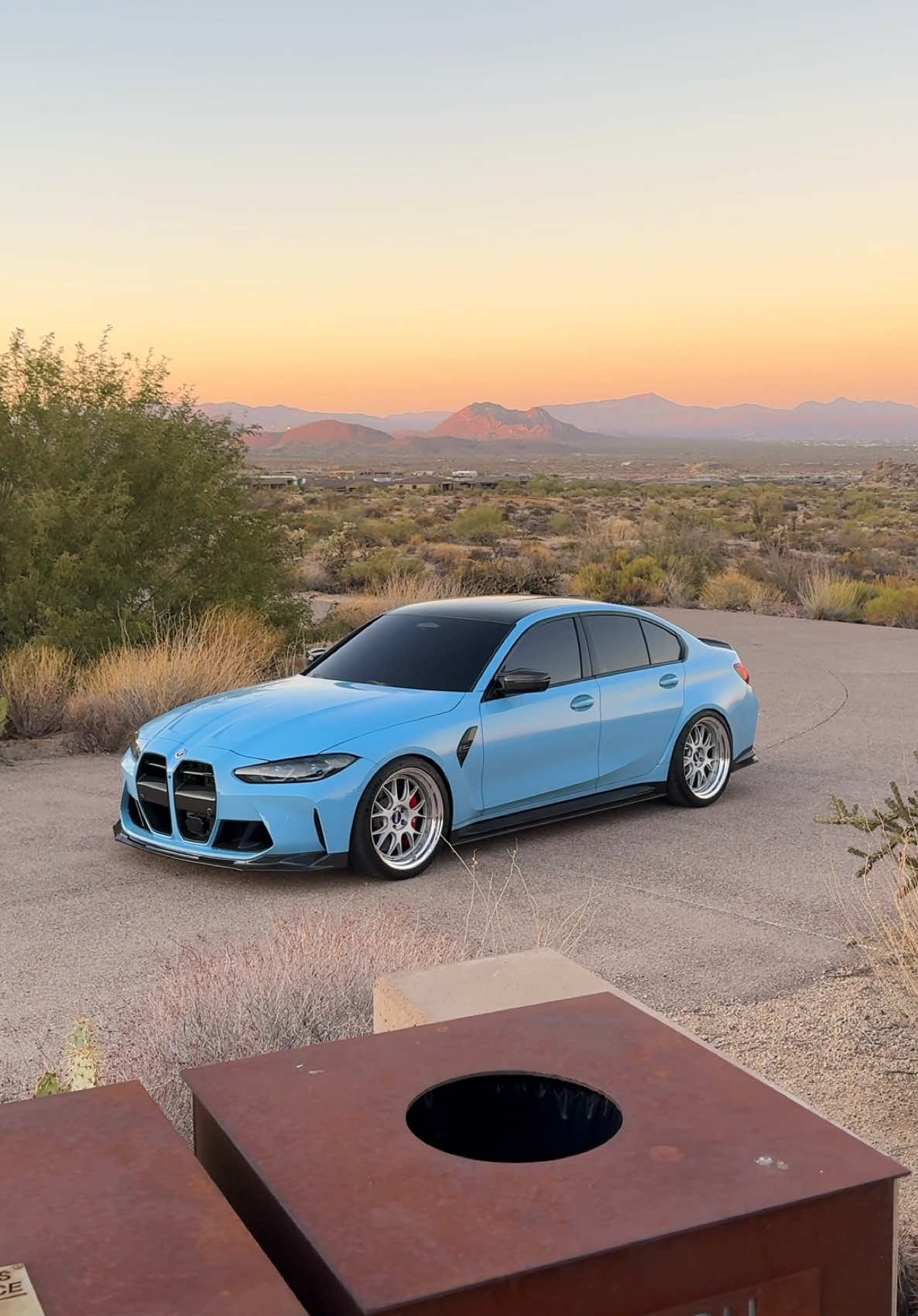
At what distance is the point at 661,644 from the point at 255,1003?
590 centimetres

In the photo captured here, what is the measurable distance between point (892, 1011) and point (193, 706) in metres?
4.84

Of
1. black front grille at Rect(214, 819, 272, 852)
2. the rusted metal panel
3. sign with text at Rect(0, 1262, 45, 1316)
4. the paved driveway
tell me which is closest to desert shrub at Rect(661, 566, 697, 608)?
the paved driveway

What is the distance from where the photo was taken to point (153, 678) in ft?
45.5

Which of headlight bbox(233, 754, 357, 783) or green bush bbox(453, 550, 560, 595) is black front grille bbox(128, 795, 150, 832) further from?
green bush bbox(453, 550, 560, 595)

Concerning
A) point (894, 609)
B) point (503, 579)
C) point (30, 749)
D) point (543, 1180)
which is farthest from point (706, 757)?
point (503, 579)

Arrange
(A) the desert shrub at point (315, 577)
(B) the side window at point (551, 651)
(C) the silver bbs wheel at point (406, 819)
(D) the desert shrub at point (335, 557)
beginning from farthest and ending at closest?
(D) the desert shrub at point (335, 557) → (A) the desert shrub at point (315, 577) → (B) the side window at point (551, 651) → (C) the silver bbs wheel at point (406, 819)

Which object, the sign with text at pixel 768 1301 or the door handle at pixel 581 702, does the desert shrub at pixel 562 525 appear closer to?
the door handle at pixel 581 702

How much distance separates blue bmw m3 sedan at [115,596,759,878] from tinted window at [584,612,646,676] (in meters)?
0.01

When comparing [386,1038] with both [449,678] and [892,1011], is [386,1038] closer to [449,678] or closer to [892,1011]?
[892,1011]

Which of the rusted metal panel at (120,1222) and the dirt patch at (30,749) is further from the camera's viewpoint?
the dirt patch at (30,749)

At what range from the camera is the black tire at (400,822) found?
342 inches

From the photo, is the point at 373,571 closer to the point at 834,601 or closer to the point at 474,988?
the point at 834,601

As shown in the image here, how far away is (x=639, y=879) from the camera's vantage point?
8906 millimetres

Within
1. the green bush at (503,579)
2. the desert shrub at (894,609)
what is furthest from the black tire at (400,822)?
the desert shrub at (894,609)
